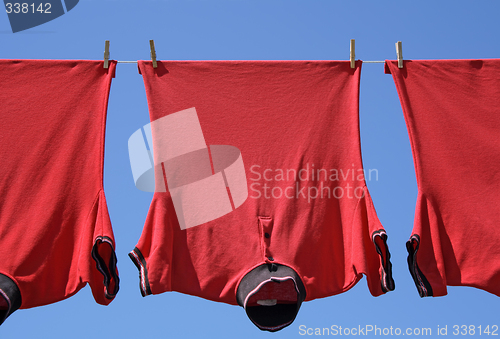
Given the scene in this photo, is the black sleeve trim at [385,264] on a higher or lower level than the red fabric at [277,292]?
higher

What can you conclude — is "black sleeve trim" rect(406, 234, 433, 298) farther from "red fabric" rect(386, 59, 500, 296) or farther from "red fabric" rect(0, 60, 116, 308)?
"red fabric" rect(0, 60, 116, 308)

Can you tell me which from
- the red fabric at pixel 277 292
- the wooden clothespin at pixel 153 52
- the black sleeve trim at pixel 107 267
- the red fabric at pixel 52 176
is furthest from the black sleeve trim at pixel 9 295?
the wooden clothespin at pixel 153 52

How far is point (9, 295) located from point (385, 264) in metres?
1.86

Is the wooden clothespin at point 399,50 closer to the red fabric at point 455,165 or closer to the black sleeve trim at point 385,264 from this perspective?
the red fabric at point 455,165

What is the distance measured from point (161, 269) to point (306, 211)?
830mm

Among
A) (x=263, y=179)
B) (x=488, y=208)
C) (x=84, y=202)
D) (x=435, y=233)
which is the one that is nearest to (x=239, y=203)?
(x=263, y=179)

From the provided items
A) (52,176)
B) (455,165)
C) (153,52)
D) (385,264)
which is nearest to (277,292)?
(385,264)

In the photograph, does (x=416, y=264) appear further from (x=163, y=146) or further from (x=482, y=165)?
(x=163, y=146)

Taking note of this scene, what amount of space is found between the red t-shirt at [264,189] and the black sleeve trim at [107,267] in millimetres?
128

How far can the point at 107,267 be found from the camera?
110 inches

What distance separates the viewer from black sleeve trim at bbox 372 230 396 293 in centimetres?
274

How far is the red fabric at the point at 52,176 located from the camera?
283cm

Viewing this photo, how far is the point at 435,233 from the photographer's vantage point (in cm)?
292

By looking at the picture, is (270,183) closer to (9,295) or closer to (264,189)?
(264,189)
